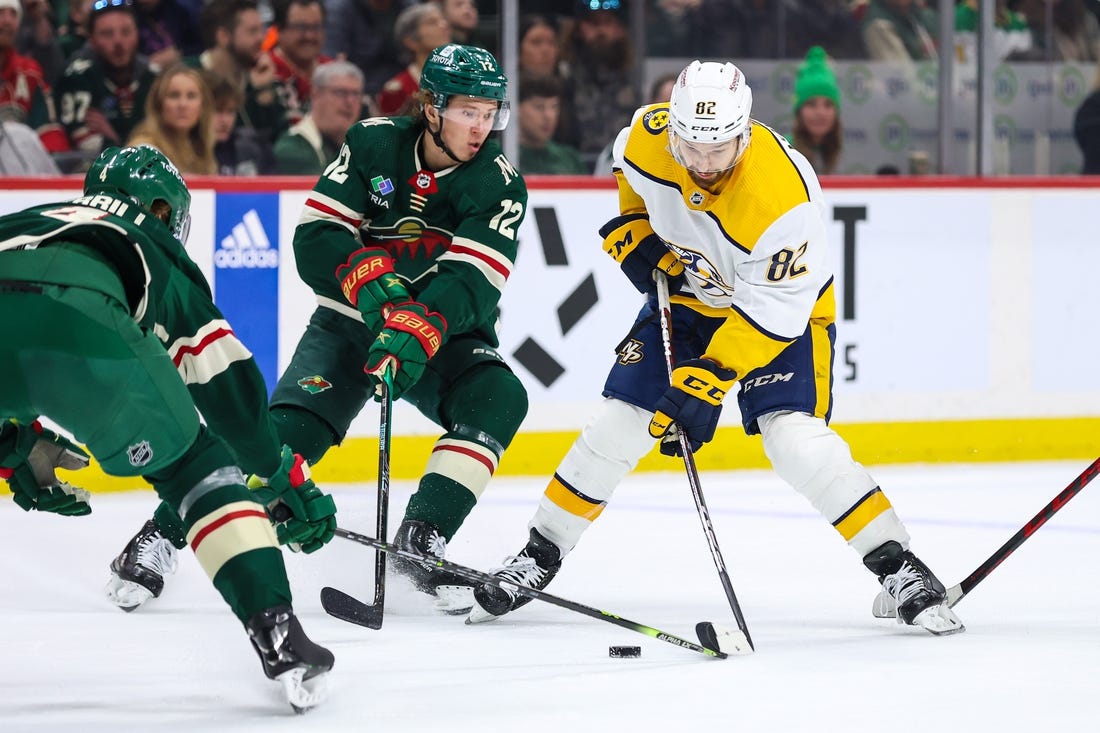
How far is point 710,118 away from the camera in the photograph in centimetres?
305

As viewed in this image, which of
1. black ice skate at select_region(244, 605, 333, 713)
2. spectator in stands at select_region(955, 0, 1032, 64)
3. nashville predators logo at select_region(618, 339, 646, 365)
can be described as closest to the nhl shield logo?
black ice skate at select_region(244, 605, 333, 713)

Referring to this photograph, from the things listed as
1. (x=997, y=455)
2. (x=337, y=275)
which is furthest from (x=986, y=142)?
(x=337, y=275)

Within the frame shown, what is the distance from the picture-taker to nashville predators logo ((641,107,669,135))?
3.41 meters

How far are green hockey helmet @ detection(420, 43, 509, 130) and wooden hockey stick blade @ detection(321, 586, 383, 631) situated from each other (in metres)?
1.09

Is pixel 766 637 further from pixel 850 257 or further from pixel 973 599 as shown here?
pixel 850 257

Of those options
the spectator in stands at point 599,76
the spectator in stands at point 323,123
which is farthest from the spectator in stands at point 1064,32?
the spectator in stands at point 323,123

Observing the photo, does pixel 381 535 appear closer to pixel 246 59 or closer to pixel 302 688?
pixel 302 688

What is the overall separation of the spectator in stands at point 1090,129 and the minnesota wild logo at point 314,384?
11.7ft

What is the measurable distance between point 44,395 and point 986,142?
4.36 metres

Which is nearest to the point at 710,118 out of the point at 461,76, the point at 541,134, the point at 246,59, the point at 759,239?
the point at 759,239

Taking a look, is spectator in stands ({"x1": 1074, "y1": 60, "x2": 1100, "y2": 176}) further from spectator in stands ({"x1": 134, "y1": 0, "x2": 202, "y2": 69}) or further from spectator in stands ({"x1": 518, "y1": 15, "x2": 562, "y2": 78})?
spectator in stands ({"x1": 134, "y1": 0, "x2": 202, "y2": 69})

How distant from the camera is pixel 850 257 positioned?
18.3 ft

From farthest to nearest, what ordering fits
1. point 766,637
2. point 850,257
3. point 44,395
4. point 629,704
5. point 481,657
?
point 850,257 < point 766,637 < point 481,657 < point 629,704 < point 44,395

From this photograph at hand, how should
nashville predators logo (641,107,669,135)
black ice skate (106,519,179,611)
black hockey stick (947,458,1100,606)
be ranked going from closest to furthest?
black hockey stick (947,458,1100,606) < nashville predators logo (641,107,669,135) < black ice skate (106,519,179,611)
